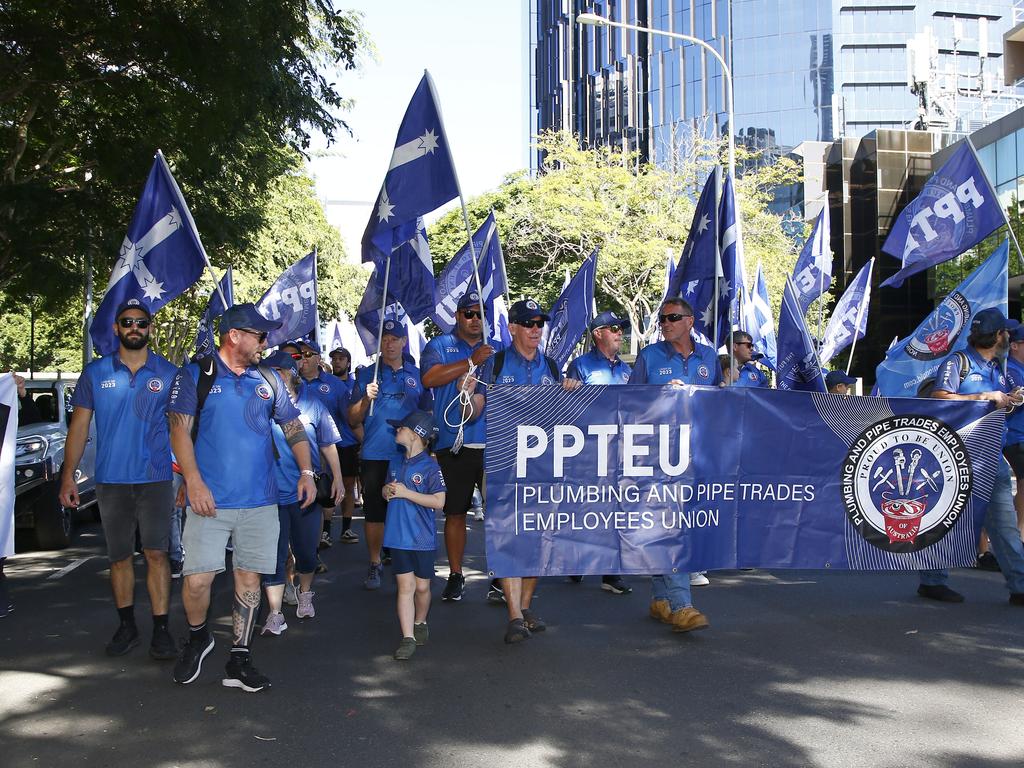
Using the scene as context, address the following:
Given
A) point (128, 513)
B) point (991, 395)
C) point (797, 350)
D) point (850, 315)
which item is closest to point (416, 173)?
point (128, 513)

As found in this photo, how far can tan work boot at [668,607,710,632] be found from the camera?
6426 millimetres

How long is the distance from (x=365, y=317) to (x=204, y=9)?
3.25 meters

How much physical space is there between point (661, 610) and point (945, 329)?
14.4 ft

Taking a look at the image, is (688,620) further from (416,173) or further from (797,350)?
(416,173)

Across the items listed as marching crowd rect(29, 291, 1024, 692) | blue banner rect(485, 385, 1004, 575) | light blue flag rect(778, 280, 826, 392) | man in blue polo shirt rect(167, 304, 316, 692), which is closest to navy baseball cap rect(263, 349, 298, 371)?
marching crowd rect(29, 291, 1024, 692)

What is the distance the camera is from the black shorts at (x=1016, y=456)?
8.44 m

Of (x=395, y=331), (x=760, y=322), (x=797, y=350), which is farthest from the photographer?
(x=760, y=322)

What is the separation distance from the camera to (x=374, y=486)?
8.34 metres

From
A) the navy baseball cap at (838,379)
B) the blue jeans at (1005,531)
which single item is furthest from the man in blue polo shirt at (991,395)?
the navy baseball cap at (838,379)

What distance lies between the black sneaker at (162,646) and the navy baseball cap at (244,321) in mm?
1802

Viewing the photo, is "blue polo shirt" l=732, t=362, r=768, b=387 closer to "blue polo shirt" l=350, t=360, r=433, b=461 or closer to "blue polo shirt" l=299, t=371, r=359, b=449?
"blue polo shirt" l=350, t=360, r=433, b=461

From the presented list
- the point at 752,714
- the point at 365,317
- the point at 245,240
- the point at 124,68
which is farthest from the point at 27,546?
the point at 752,714

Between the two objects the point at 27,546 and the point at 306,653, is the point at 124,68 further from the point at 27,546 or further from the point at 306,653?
the point at 306,653

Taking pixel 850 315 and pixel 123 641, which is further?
pixel 850 315
